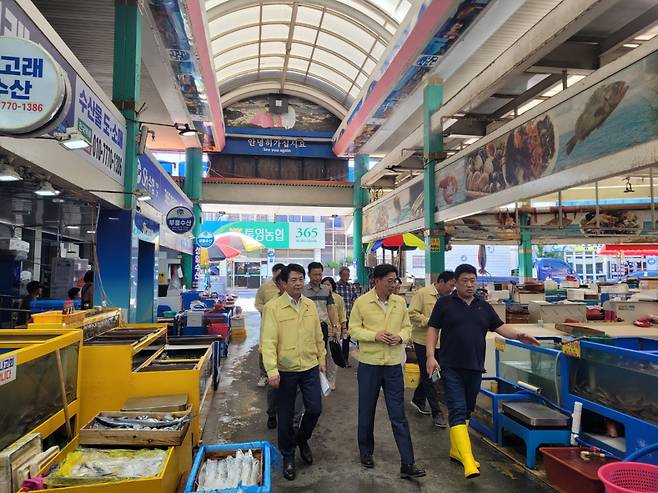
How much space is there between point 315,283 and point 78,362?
108 inches

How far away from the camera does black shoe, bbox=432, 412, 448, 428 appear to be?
15.4 ft

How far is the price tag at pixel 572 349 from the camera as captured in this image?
147 inches

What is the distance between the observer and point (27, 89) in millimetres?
3252

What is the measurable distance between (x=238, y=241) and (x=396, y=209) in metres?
7.91

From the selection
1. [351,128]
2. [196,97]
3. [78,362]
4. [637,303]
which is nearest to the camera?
[78,362]

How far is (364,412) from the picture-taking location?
3.71m

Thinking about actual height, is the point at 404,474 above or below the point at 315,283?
below

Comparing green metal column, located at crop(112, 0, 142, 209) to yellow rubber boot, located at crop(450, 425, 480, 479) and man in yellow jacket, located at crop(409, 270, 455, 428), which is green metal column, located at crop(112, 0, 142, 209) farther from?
yellow rubber boot, located at crop(450, 425, 480, 479)

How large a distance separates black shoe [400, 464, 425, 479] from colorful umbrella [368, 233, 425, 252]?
9.54m

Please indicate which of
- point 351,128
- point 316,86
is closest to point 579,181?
point 351,128

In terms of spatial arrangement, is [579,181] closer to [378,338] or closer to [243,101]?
[378,338]

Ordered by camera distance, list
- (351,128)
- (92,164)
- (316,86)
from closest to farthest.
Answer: (92,164)
(351,128)
(316,86)

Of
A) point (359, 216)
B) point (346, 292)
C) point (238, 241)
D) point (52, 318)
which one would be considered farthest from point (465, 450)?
point (238, 241)

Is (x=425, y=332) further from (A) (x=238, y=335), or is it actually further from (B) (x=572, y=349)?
(A) (x=238, y=335)
